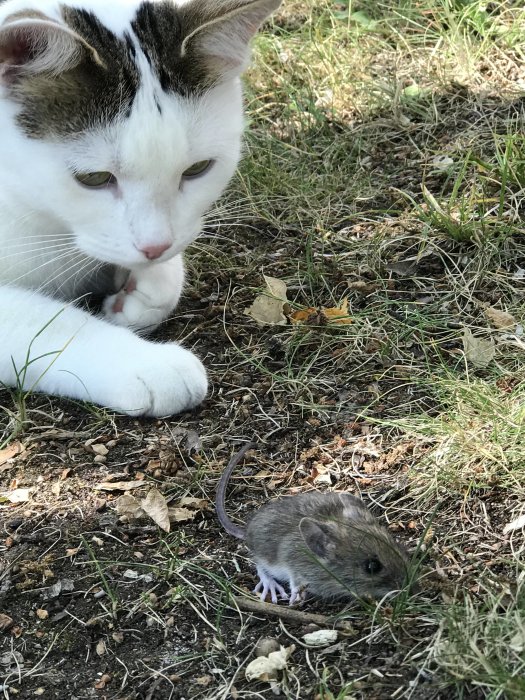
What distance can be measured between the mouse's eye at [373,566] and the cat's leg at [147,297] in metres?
1.33

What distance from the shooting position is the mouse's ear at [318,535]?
2244 millimetres

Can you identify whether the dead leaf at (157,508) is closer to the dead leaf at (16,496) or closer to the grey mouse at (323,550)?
the grey mouse at (323,550)

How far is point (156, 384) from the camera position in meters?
2.80

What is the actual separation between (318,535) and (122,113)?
123cm

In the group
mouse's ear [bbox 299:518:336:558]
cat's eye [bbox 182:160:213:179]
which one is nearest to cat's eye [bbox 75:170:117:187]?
cat's eye [bbox 182:160:213:179]

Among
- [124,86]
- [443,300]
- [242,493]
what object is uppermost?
[124,86]

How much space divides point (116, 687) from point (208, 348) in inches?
55.1

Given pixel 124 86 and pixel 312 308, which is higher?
pixel 124 86

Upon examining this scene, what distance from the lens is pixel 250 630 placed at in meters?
2.18

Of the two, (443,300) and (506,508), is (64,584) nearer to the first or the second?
(506,508)

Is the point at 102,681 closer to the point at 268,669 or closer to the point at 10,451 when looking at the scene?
the point at 268,669

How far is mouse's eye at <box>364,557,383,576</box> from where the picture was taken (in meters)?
2.16

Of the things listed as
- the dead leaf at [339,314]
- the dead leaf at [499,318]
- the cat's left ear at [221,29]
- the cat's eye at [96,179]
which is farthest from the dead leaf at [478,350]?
the cat's eye at [96,179]

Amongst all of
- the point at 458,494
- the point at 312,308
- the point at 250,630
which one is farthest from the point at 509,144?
the point at 250,630
